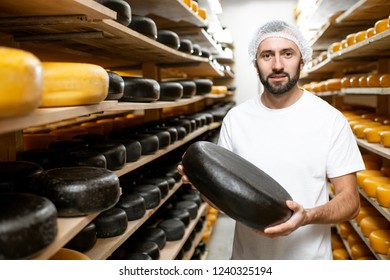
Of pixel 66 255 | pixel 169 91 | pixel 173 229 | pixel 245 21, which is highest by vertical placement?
pixel 245 21

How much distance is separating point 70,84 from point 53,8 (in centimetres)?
30

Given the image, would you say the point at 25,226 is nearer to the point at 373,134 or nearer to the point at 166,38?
the point at 166,38

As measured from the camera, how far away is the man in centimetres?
180

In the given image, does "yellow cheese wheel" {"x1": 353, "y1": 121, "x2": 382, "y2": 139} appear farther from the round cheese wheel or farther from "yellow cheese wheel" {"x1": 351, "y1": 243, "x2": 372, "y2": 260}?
the round cheese wheel

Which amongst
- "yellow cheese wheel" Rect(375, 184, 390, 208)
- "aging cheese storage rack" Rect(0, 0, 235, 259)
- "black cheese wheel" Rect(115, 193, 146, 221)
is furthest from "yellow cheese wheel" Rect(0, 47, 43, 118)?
"yellow cheese wheel" Rect(375, 184, 390, 208)

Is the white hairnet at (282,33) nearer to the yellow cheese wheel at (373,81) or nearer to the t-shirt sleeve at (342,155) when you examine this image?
the t-shirt sleeve at (342,155)

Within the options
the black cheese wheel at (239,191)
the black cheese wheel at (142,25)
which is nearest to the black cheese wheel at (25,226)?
the black cheese wheel at (239,191)

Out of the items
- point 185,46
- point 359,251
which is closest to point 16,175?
point 185,46

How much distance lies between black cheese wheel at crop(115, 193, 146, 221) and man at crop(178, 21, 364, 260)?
63 centimetres

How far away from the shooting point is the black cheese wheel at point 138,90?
2.20 meters

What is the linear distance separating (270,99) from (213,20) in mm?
3698

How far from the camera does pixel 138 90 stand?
2248mm

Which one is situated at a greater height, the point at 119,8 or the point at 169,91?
the point at 119,8
